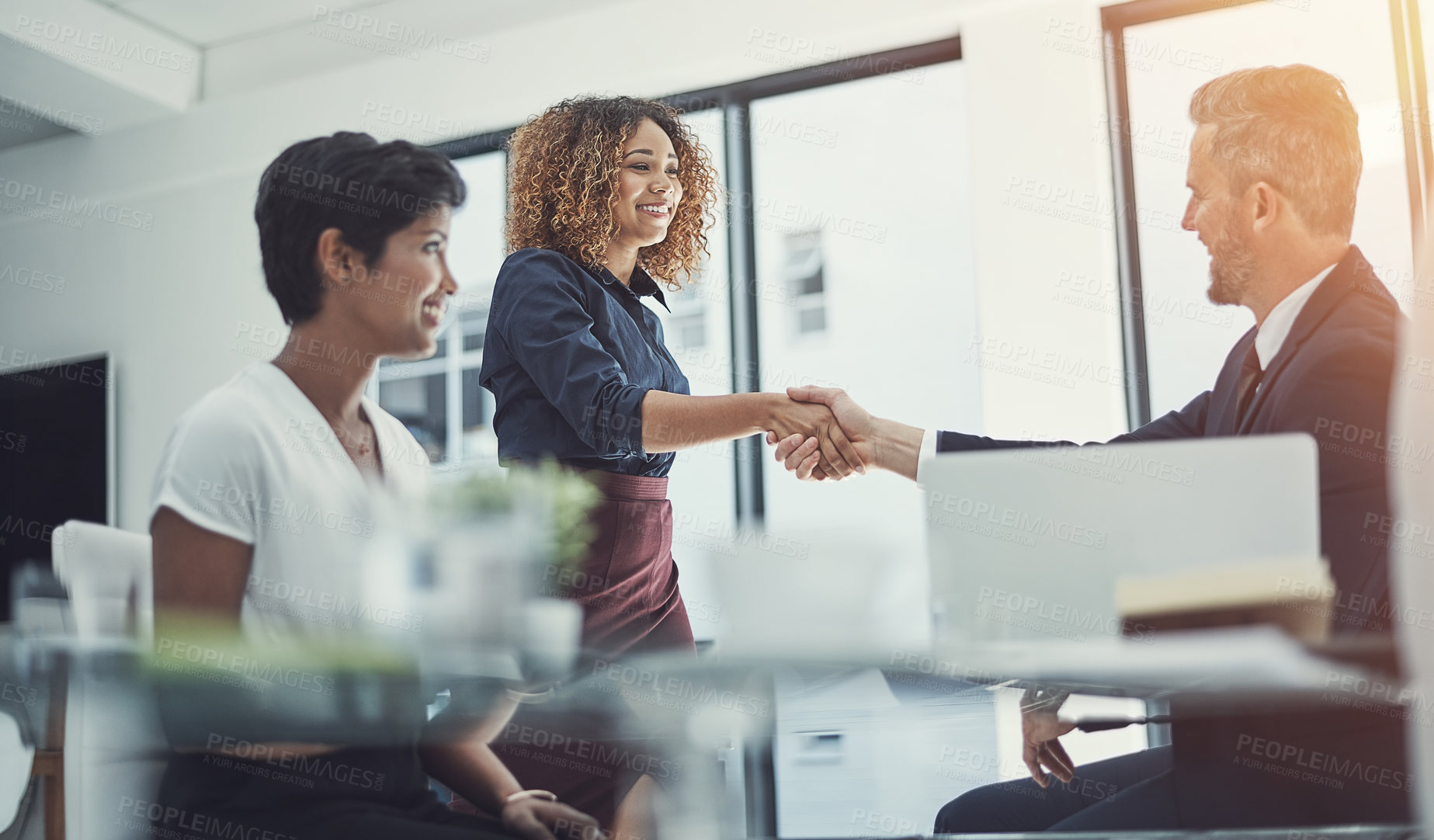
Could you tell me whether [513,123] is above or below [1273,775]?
above

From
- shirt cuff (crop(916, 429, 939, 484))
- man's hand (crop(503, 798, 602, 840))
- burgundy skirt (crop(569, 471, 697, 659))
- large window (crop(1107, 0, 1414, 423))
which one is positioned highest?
large window (crop(1107, 0, 1414, 423))

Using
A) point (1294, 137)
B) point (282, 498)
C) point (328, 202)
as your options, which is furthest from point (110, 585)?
point (1294, 137)

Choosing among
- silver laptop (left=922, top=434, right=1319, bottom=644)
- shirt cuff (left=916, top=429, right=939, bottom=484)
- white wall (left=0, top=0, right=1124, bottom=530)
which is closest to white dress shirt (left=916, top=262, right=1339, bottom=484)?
silver laptop (left=922, top=434, right=1319, bottom=644)

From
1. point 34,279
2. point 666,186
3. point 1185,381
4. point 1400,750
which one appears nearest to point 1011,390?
point 1185,381

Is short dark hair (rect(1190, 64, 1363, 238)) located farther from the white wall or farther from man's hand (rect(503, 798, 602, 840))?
the white wall

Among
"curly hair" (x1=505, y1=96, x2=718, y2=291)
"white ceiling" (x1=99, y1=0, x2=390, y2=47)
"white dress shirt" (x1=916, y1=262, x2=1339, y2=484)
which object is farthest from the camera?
"white ceiling" (x1=99, y1=0, x2=390, y2=47)

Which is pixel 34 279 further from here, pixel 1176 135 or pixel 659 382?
pixel 1176 135

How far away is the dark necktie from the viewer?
111 centimetres

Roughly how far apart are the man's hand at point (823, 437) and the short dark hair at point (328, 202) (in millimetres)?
684

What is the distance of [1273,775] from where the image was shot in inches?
35.0

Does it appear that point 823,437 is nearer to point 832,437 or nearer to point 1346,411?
Result: point 832,437

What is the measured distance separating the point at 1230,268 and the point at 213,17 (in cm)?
201

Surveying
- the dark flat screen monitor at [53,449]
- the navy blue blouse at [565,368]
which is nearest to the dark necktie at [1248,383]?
the navy blue blouse at [565,368]

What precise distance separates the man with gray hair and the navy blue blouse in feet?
1.39
